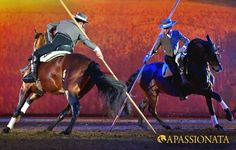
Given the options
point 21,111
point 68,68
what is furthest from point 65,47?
point 21,111

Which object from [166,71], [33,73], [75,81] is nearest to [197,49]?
[166,71]

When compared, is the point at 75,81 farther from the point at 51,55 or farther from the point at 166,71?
the point at 166,71

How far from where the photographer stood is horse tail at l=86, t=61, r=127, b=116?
9094 mm

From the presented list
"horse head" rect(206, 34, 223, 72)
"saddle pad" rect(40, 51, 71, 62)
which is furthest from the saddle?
"horse head" rect(206, 34, 223, 72)

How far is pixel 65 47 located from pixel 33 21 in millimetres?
6105

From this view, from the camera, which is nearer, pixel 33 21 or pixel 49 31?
pixel 49 31

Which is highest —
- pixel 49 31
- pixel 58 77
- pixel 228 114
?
pixel 49 31

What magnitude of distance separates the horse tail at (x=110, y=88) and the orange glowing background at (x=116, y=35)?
583 centimetres

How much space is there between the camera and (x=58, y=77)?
9.62 metres

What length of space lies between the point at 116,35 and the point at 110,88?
21.2 ft

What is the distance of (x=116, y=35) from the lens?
1559 cm

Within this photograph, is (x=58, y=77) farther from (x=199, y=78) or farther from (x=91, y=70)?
(x=199, y=78)

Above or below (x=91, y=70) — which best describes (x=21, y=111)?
below

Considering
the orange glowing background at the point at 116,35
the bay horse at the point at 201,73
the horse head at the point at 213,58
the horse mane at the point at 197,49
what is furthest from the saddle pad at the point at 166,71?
the orange glowing background at the point at 116,35
